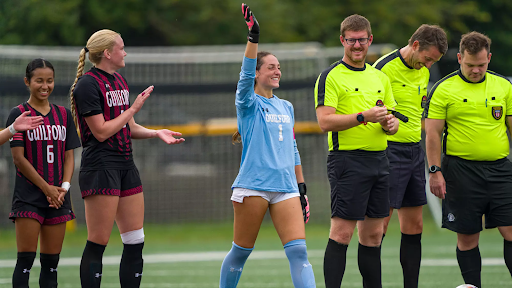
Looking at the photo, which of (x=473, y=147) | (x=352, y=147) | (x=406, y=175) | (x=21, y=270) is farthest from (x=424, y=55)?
(x=21, y=270)

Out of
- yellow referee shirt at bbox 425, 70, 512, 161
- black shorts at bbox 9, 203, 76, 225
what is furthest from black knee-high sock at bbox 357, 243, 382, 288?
black shorts at bbox 9, 203, 76, 225

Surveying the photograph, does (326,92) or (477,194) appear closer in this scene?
(326,92)

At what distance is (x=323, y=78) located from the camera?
553 cm

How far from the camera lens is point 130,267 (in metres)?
5.41

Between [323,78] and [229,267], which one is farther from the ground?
[323,78]

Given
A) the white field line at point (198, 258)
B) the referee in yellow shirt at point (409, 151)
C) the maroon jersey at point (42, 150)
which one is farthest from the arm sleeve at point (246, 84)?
the white field line at point (198, 258)

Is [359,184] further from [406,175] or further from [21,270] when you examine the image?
[21,270]

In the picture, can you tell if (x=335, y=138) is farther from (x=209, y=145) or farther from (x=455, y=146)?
(x=209, y=145)

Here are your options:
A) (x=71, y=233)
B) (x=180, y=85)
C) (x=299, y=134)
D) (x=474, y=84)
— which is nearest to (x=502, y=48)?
(x=299, y=134)

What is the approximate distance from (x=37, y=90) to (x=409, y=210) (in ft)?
11.1

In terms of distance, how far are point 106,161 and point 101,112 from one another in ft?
1.24

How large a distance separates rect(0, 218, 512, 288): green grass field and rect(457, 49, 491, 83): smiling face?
8.72 ft

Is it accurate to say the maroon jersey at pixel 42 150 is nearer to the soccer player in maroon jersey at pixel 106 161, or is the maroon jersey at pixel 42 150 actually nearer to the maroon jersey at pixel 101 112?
the soccer player in maroon jersey at pixel 106 161

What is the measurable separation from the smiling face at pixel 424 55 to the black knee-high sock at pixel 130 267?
288 cm
